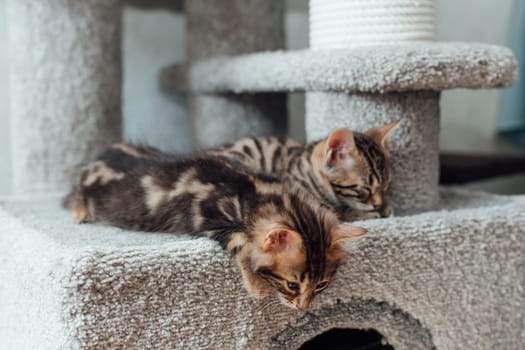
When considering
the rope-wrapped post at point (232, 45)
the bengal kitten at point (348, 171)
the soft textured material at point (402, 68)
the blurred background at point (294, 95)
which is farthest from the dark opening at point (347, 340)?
the blurred background at point (294, 95)

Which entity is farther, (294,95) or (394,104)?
(294,95)

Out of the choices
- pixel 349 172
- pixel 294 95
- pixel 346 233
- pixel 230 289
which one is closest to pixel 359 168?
pixel 349 172

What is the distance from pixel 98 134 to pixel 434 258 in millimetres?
964

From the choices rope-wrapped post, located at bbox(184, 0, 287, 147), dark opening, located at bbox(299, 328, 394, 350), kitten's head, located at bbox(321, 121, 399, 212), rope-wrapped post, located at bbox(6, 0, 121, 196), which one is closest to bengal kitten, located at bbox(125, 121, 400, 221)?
kitten's head, located at bbox(321, 121, 399, 212)

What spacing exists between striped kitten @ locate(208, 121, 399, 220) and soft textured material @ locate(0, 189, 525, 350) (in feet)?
0.41

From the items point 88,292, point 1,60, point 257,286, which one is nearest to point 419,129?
point 257,286

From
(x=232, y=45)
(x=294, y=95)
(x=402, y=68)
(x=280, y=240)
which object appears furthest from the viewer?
(x=294, y=95)

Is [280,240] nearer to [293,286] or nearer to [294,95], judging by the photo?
[293,286]

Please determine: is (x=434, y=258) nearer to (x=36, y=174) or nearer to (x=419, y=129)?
(x=419, y=129)

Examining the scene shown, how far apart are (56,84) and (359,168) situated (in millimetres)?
854

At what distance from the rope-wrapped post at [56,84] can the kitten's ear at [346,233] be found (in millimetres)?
913

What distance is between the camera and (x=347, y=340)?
119 cm

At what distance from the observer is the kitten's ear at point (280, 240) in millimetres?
868

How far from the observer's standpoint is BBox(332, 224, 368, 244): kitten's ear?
94 centimetres
